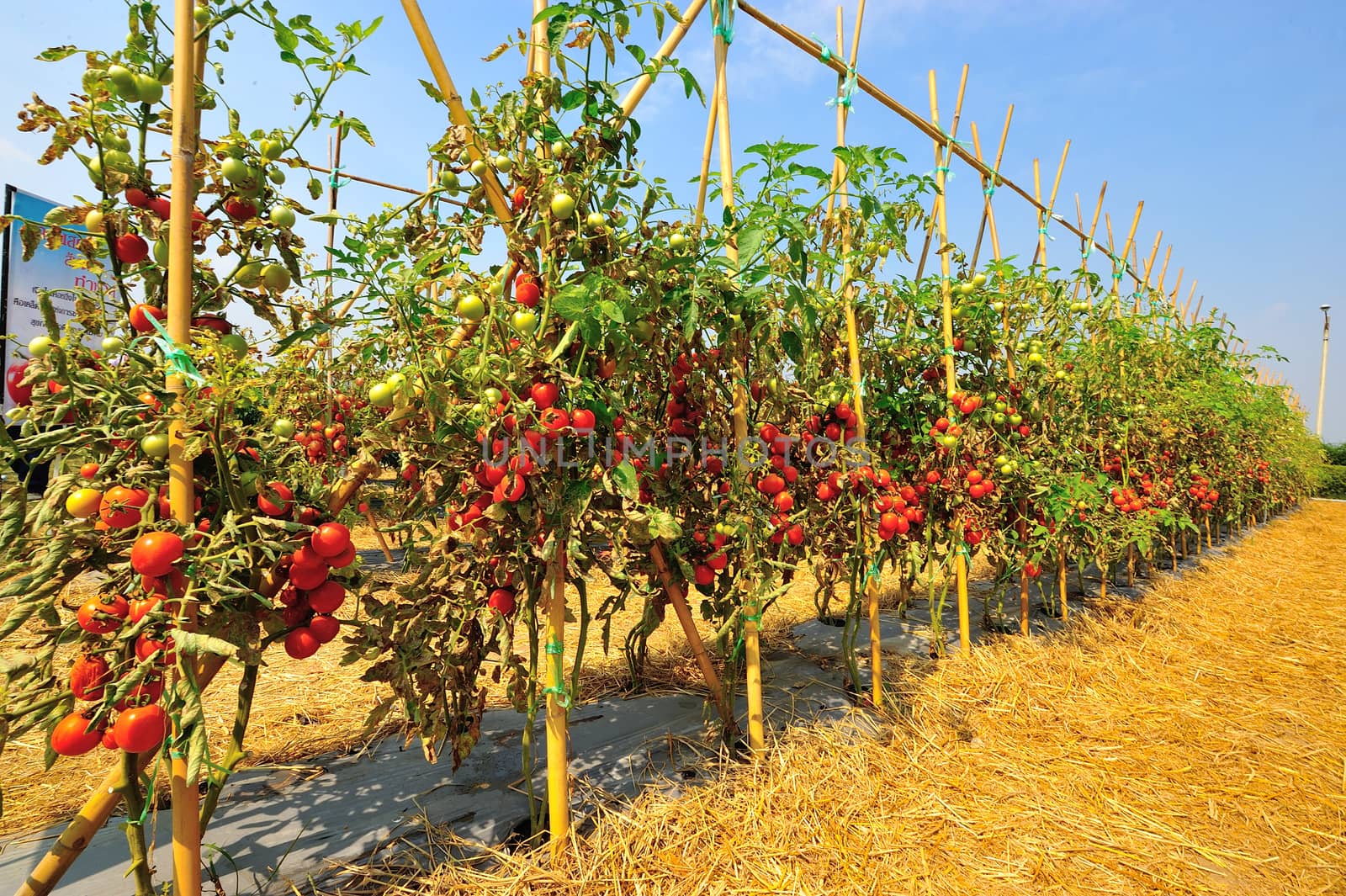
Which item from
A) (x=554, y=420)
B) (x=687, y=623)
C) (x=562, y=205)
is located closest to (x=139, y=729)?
(x=554, y=420)

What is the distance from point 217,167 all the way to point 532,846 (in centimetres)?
160

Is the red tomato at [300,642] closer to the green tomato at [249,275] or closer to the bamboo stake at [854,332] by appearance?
the green tomato at [249,275]

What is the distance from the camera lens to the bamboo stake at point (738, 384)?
179 cm

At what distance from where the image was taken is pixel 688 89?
139cm

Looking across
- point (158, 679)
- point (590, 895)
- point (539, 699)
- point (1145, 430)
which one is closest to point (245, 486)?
point (158, 679)

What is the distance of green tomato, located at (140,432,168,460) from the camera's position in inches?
39.4

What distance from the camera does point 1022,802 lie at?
190 cm

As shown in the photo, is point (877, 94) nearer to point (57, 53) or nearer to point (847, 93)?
point (847, 93)

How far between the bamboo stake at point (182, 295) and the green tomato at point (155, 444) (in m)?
0.01

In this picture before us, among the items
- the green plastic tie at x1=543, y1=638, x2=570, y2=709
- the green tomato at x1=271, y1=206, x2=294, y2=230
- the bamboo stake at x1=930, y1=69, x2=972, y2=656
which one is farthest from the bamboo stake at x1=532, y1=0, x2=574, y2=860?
the bamboo stake at x1=930, y1=69, x2=972, y2=656

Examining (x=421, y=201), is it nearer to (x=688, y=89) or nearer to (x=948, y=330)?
(x=688, y=89)

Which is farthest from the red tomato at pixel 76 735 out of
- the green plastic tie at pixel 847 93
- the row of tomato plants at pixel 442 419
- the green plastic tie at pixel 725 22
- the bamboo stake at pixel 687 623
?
the green plastic tie at pixel 847 93

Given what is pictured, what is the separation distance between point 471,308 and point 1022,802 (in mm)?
2093

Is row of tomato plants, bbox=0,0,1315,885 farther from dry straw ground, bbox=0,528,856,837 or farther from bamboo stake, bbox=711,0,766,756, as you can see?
dry straw ground, bbox=0,528,856,837
